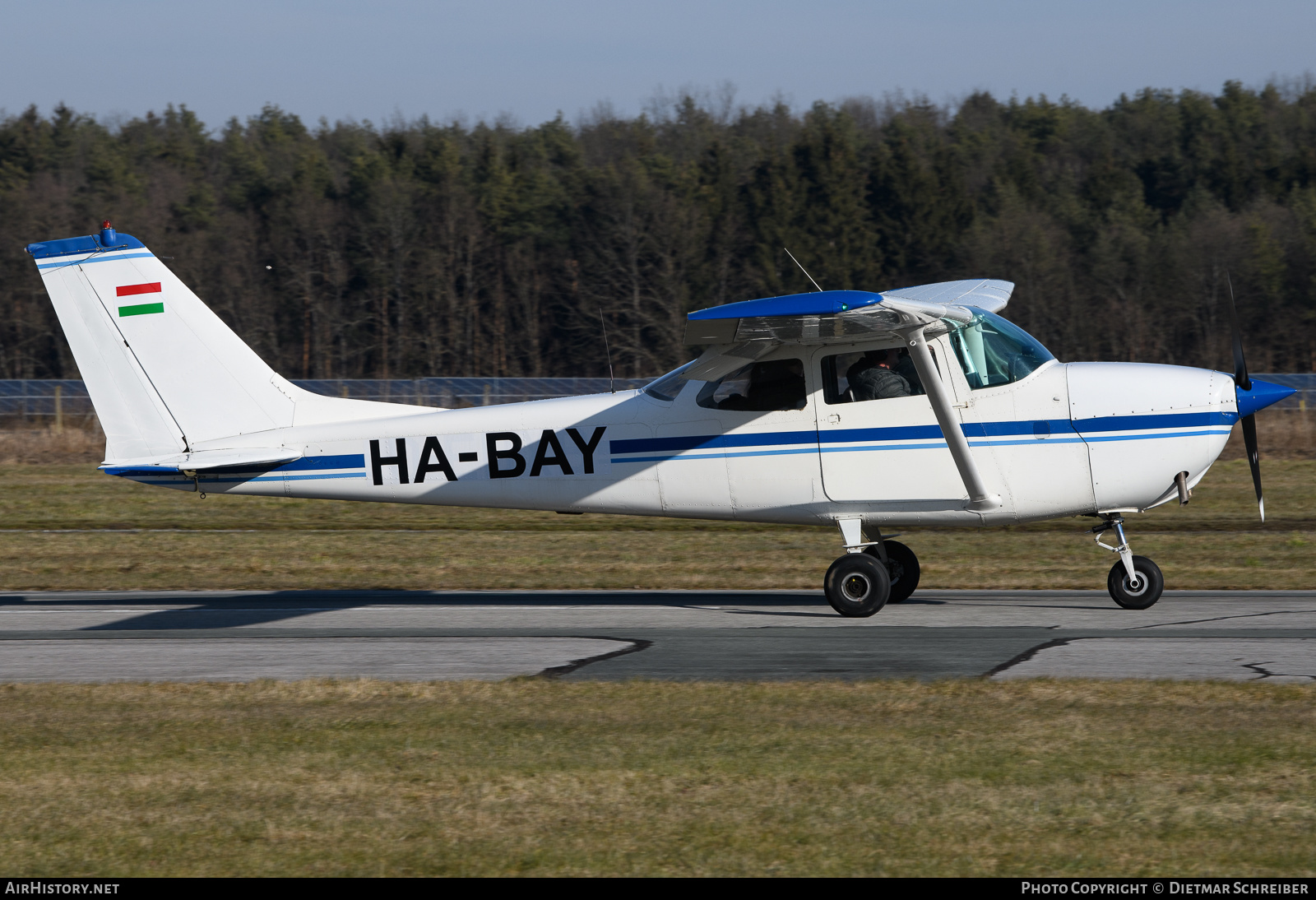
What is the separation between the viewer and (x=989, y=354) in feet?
35.8

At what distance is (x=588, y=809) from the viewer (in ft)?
18.3

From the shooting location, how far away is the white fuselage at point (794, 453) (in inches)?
423

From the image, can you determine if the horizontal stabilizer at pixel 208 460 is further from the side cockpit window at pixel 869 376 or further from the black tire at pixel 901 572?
the black tire at pixel 901 572

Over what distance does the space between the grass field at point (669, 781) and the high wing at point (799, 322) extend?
263 centimetres

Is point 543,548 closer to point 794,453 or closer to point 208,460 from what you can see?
point 208,460

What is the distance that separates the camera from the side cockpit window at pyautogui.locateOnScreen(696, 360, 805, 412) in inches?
439

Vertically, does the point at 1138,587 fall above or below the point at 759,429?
below

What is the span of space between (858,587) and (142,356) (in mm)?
A: 6763

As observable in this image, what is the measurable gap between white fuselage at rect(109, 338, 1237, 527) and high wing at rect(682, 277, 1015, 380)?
32 centimetres

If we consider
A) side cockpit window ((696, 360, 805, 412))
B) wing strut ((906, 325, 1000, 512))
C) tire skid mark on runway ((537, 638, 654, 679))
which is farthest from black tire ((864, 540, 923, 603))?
tire skid mark on runway ((537, 638, 654, 679))

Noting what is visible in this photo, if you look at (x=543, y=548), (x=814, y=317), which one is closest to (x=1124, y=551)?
(x=814, y=317)

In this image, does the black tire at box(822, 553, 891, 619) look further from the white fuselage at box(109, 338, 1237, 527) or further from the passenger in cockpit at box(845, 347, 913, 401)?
the passenger in cockpit at box(845, 347, 913, 401)

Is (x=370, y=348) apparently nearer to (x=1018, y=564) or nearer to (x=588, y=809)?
(x=1018, y=564)

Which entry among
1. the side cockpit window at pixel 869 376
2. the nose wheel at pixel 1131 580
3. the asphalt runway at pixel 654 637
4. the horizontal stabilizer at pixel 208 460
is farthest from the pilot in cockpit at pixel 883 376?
the horizontal stabilizer at pixel 208 460
